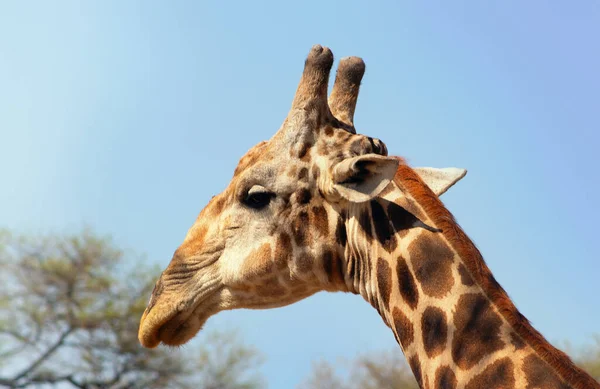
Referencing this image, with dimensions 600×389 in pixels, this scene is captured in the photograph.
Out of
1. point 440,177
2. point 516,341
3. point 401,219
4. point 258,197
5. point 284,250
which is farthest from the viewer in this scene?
point 440,177

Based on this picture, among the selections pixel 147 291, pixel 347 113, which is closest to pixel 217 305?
pixel 347 113

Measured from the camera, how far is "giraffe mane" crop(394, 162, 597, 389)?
4172mm

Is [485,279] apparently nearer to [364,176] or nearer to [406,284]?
[406,284]

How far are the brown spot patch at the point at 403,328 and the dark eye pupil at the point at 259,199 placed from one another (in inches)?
42.9

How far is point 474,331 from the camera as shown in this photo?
14.7 ft

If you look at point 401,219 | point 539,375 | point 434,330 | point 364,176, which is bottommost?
point 539,375

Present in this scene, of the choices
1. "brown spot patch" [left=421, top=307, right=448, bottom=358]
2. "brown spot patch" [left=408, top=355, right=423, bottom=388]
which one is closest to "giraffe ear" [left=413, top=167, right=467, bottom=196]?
"brown spot patch" [left=421, top=307, right=448, bottom=358]

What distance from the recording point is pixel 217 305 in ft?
18.3

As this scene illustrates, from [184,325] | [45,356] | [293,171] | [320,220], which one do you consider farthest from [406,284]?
[45,356]

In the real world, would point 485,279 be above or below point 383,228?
below

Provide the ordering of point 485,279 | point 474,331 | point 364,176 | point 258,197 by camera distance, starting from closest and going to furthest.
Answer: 1. point 474,331
2. point 485,279
3. point 364,176
4. point 258,197

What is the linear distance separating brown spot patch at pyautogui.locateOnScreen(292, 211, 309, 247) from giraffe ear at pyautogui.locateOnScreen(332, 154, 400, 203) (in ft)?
1.22

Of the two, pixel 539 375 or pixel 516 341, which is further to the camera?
pixel 516 341

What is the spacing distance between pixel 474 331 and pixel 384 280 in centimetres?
68
